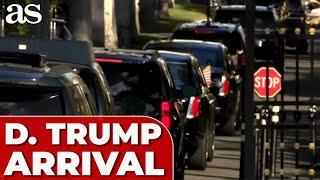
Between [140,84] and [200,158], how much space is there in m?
3.22

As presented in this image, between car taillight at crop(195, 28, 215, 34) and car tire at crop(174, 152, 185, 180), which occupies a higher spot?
car taillight at crop(195, 28, 215, 34)

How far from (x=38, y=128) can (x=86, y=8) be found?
28743 mm

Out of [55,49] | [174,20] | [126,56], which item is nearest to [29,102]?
[55,49]

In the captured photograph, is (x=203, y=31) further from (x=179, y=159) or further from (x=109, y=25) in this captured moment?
Answer: (x=109, y=25)

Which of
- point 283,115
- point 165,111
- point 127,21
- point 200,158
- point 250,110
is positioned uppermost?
point 250,110

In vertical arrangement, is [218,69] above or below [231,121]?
above

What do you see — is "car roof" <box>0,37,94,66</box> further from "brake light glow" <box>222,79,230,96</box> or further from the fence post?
"brake light glow" <box>222,79,230,96</box>

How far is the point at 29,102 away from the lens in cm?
670

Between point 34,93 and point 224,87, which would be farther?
point 224,87

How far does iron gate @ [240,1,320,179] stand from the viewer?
1033 centimetres

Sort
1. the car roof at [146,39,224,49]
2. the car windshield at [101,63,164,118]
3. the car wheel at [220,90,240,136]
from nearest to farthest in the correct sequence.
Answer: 1. the car windshield at [101,63,164,118]
2. the car roof at [146,39,224,49]
3. the car wheel at [220,90,240,136]

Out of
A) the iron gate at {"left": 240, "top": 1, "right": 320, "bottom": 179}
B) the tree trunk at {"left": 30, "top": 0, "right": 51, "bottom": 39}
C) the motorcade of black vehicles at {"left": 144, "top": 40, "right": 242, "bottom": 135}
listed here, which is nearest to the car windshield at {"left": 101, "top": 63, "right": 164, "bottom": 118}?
the tree trunk at {"left": 30, "top": 0, "right": 51, "bottom": 39}

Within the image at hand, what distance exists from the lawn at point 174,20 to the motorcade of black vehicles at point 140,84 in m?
33.4

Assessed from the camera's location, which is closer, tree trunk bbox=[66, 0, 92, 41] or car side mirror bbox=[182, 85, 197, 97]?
car side mirror bbox=[182, 85, 197, 97]
